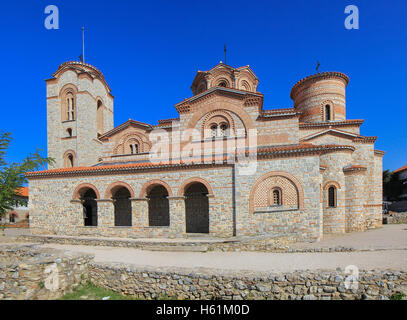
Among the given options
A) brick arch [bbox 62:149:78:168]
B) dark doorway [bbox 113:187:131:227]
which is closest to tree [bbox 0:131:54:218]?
dark doorway [bbox 113:187:131:227]

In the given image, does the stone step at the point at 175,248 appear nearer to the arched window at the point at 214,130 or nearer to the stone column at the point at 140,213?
the stone column at the point at 140,213

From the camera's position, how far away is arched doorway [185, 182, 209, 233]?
45.2 feet

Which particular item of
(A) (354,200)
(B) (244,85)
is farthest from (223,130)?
(A) (354,200)

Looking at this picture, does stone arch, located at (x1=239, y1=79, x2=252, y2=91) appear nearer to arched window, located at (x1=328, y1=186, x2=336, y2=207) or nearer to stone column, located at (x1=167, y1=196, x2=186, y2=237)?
arched window, located at (x1=328, y1=186, x2=336, y2=207)

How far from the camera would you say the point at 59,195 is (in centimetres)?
1381

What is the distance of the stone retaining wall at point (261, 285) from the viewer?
17.8 ft

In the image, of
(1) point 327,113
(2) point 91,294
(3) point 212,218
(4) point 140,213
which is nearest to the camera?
(2) point 91,294

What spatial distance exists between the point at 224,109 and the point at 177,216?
6948 millimetres

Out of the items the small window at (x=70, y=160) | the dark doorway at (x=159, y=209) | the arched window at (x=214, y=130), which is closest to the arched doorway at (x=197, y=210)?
the dark doorway at (x=159, y=209)

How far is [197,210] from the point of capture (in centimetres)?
1397

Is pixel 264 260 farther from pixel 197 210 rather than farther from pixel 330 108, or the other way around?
pixel 330 108

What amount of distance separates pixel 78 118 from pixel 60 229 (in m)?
9.17

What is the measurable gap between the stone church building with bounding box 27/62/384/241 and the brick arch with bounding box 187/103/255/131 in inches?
2.5
